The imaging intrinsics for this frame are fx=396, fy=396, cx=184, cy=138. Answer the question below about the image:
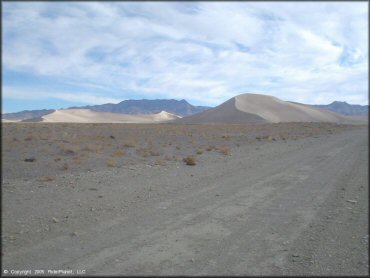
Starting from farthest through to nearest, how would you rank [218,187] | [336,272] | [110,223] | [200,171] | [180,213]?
1. [200,171]
2. [218,187]
3. [180,213]
4. [110,223]
5. [336,272]

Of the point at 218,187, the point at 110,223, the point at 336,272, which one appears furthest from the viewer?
the point at 218,187

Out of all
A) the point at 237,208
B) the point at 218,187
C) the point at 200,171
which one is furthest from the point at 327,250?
the point at 200,171

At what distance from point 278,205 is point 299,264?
13.7 feet

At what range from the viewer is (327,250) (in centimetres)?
A: 665

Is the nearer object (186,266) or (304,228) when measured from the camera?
(186,266)

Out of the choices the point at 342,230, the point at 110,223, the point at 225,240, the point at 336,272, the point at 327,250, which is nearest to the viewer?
the point at 336,272

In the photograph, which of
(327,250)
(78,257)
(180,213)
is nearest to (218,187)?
(180,213)

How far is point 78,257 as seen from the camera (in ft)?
20.5

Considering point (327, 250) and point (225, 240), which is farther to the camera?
point (225, 240)

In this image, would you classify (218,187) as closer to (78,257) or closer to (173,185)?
(173,185)

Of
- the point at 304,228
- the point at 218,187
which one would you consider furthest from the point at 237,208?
the point at 218,187

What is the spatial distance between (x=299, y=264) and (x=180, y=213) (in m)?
3.74

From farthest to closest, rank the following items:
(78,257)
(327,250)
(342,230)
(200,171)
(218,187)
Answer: (200,171) → (218,187) → (342,230) → (327,250) → (78,257)

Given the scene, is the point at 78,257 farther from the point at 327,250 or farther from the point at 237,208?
the point at 237,208
